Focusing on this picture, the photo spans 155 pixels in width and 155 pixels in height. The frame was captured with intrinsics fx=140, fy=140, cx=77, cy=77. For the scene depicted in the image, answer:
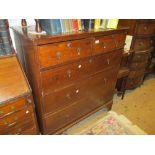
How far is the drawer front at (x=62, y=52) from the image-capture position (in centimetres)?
103

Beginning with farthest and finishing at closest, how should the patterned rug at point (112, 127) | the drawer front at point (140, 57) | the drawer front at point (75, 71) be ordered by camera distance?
the drawer front at point (140, 57), the patterned rug at point (112, 127), the drawer front at point (75, 71)

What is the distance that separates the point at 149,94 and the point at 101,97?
49.9 inches

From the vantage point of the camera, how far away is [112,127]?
183 cm

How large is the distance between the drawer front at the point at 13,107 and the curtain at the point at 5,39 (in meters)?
0.40

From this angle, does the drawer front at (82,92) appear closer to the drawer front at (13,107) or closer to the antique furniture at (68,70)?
the antique furniture at (68,70)

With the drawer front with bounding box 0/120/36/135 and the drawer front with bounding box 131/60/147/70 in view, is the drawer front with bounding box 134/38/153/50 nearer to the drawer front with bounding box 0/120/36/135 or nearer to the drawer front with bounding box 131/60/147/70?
the drawer front with bounding box 131/60/147/70

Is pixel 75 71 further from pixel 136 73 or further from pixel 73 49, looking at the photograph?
pixel 136 73

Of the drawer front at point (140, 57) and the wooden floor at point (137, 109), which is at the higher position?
the drawer front at point (140, 57)

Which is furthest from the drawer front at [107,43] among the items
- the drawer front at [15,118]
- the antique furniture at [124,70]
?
the drawer front at [15,118]

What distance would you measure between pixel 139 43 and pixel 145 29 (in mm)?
215

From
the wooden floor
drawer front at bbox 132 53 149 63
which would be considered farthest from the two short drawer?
the wooden floor

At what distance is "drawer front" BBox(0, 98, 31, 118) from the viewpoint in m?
1.03

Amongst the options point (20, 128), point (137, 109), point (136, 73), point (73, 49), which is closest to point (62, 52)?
point (73, 49)

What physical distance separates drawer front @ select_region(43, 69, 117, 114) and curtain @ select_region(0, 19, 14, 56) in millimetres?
487
